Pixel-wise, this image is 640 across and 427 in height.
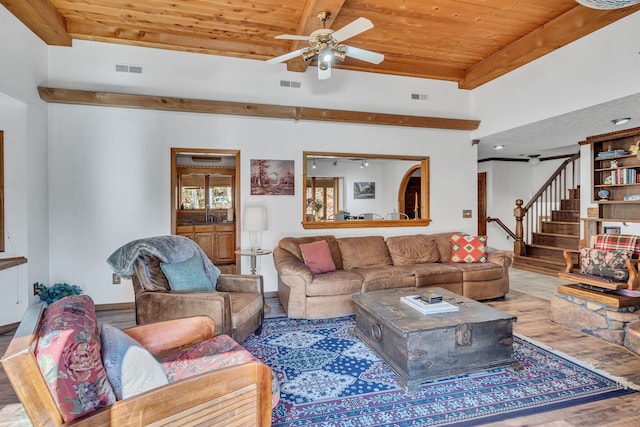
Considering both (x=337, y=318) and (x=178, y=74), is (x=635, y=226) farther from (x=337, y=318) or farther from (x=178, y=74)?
(x=178, y=74)

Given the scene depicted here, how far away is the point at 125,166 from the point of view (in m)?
4.23

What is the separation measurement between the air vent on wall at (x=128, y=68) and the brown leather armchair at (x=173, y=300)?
7.92 feet

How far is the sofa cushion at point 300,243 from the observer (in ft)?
14.2

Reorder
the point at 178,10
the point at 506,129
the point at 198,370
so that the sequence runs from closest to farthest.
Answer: the point at 198,370 < the point at 178,10 < the point at 506,129

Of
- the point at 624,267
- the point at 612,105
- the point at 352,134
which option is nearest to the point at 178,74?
the point at 352,134

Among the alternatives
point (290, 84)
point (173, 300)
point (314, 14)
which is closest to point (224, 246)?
point (290, 84)

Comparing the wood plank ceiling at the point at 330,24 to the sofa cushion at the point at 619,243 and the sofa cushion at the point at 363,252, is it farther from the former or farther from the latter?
the sofa cushion at the point at 363,252

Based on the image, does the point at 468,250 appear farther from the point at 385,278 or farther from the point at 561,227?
the point at 561,227

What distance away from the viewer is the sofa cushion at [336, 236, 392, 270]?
4.49 meters

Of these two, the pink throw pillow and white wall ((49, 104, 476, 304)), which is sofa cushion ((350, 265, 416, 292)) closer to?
the pink throw pillow

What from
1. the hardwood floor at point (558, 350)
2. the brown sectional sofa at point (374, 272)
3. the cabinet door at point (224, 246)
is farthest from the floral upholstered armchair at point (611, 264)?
the cabinet door at point (224, 246)

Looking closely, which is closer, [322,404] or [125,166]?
[322,404]

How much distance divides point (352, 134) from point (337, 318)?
8.76 feet

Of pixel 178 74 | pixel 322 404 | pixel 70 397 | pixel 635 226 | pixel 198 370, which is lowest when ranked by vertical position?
pixel 322 404
